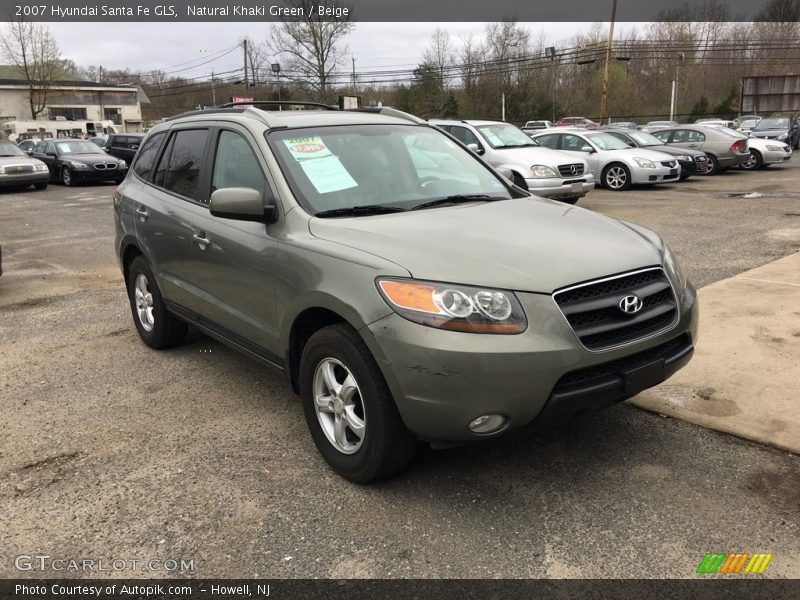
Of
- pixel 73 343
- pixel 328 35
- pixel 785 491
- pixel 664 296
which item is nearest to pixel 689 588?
pixel 785 491

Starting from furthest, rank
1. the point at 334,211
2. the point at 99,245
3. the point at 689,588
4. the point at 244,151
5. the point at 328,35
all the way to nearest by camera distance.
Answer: the point at 328,35 → the point at 99,245 → the point at 244,151 → the point at 334,211 → the point at 689,588

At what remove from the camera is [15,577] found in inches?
102

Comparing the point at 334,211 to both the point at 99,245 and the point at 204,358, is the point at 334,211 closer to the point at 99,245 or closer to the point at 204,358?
the point at 204,358

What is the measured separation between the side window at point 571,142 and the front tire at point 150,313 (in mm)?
13271

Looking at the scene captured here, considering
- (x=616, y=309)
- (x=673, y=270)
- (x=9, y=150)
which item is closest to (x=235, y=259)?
(x=616, y=309)

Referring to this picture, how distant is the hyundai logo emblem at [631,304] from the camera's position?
9.30ft

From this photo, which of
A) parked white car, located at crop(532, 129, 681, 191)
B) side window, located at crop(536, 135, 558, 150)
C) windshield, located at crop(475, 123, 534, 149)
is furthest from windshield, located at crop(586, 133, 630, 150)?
windshield, located at crop(475, 123, 534, 149)

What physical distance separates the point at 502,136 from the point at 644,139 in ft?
20.9

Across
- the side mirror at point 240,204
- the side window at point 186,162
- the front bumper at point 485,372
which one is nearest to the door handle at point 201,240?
the side window at point 186,162

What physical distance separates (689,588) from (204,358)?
3.77m

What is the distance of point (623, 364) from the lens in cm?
286

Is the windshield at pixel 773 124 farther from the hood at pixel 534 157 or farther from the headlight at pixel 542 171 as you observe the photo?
the headlight at pixel 542 171

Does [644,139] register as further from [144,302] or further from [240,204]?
[240,204]

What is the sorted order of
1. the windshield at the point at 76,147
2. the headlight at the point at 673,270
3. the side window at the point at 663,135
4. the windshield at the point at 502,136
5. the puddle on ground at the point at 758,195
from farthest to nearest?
1. the windshield at the point at 76,147
2. the side window at the point at 663,135
3. the puddle on ground at the point at 758,195
4. the windshield at the point at 502,136
5. the headlight at the point at 673,270
